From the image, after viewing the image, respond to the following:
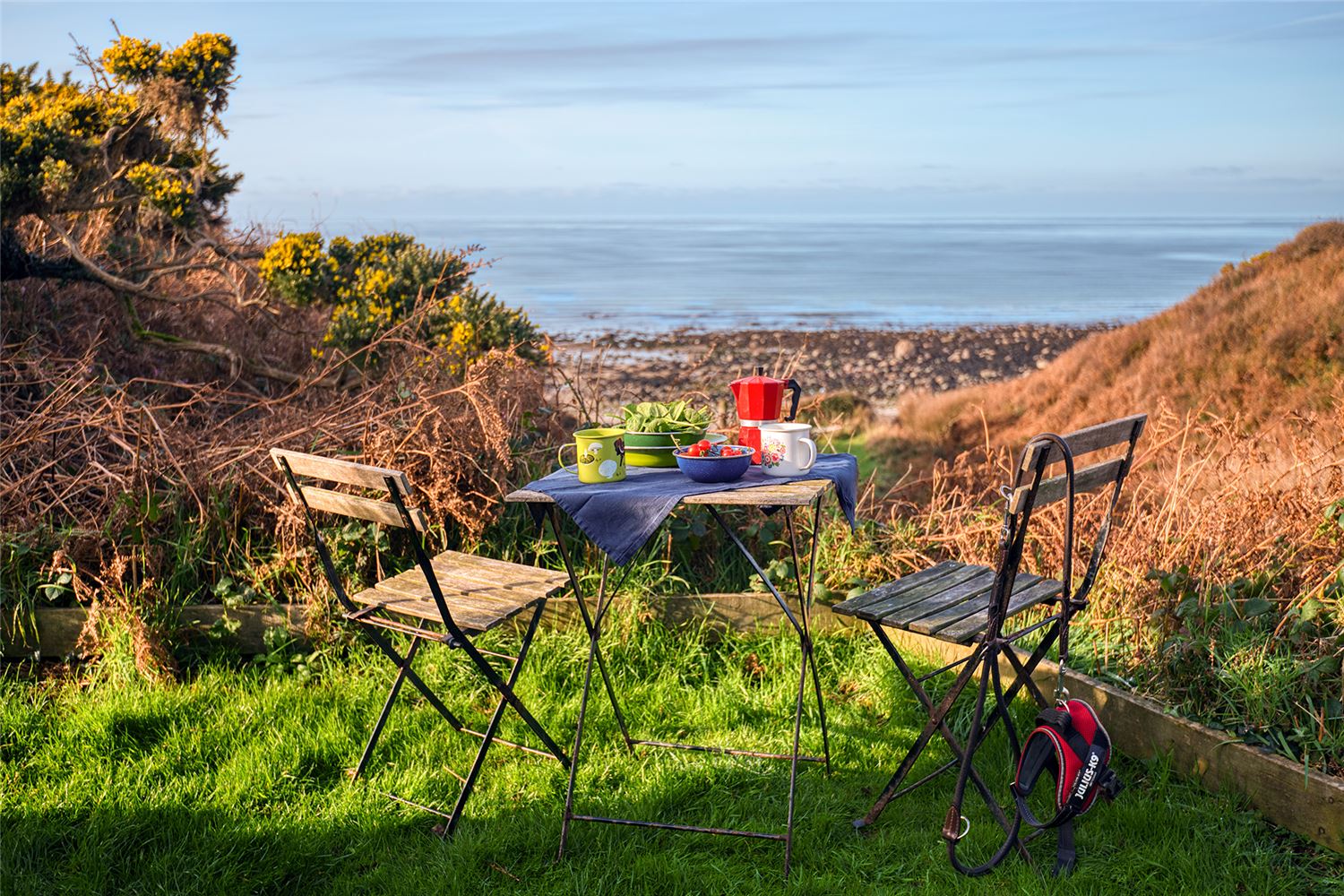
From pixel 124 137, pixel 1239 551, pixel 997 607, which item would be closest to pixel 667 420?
pixel 997 607

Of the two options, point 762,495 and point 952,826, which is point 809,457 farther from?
point 952,826

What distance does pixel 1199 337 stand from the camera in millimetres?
9391

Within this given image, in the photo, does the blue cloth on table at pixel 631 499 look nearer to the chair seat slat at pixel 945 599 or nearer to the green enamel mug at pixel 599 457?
the green enamel mug at pixel 599 457

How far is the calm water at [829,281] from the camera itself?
3052 centimetres

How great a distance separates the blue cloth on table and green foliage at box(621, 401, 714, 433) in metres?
0.21

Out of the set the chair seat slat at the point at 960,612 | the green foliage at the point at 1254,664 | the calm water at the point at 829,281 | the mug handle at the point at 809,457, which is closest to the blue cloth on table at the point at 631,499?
the mug handle at the point at 809,457

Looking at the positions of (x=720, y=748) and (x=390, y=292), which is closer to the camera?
(x=720, y=748)

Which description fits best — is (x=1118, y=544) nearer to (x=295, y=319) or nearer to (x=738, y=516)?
(x=738, y=516)

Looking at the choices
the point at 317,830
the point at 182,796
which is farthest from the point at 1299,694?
the point at 182,796

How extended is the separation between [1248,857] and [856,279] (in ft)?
142

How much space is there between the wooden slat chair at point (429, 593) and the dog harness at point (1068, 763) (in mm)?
1682

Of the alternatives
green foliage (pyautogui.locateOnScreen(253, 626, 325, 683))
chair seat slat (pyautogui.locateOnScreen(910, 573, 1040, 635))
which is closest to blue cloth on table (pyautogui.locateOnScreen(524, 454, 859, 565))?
chair seat slat (pyautogui.locateOnScreen(910, 573, 1040, 635))

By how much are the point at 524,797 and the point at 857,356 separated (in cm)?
1860

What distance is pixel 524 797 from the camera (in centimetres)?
398
